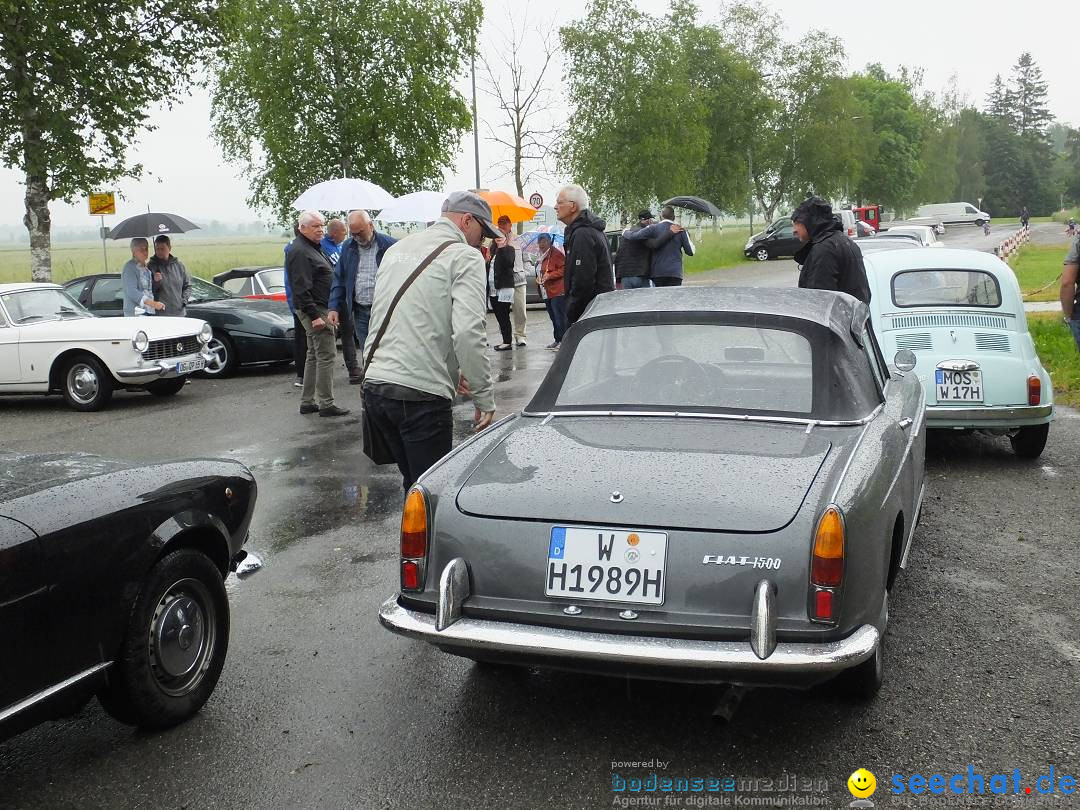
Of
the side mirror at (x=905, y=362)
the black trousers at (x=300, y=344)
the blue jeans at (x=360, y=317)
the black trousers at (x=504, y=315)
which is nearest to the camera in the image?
the side mirror at (x=905, y=362)

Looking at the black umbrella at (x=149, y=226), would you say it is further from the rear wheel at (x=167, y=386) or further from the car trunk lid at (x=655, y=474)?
the car trunk lid at (x=655, y=474)

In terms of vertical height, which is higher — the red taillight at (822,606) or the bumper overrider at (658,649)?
the red taillight at (822,606)

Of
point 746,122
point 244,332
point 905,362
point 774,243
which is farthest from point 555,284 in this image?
point 746,122

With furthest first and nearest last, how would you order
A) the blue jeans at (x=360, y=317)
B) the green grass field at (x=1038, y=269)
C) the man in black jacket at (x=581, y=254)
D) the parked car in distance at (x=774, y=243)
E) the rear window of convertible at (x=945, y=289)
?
the parked car in distance at (x=774, y=243)
the green grass field at (x=1038, y=269)
the blue jeans at (x=360, y=317)
the man in black jacket at (x=581, y=254)
the rear window of convertible at (x=945, y=289)

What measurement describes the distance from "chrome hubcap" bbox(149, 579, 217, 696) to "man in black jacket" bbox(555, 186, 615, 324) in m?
6.58

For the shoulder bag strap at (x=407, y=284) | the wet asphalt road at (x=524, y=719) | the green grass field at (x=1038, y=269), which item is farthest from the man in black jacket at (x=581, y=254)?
the green grass field at (x=1038, y=269)

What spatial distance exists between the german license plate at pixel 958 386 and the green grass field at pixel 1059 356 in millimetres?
3072

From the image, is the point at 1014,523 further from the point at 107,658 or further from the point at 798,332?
the point at 107,658

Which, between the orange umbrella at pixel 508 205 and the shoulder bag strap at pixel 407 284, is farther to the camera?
the orange umbrella at pixel 508 205

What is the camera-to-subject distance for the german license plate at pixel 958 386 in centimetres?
743

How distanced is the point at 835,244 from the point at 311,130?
71.9 ft

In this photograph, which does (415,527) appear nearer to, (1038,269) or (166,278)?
Answer: (166,278)

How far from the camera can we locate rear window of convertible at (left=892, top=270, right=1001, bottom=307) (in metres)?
8.03

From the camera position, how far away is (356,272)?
11062 mm
